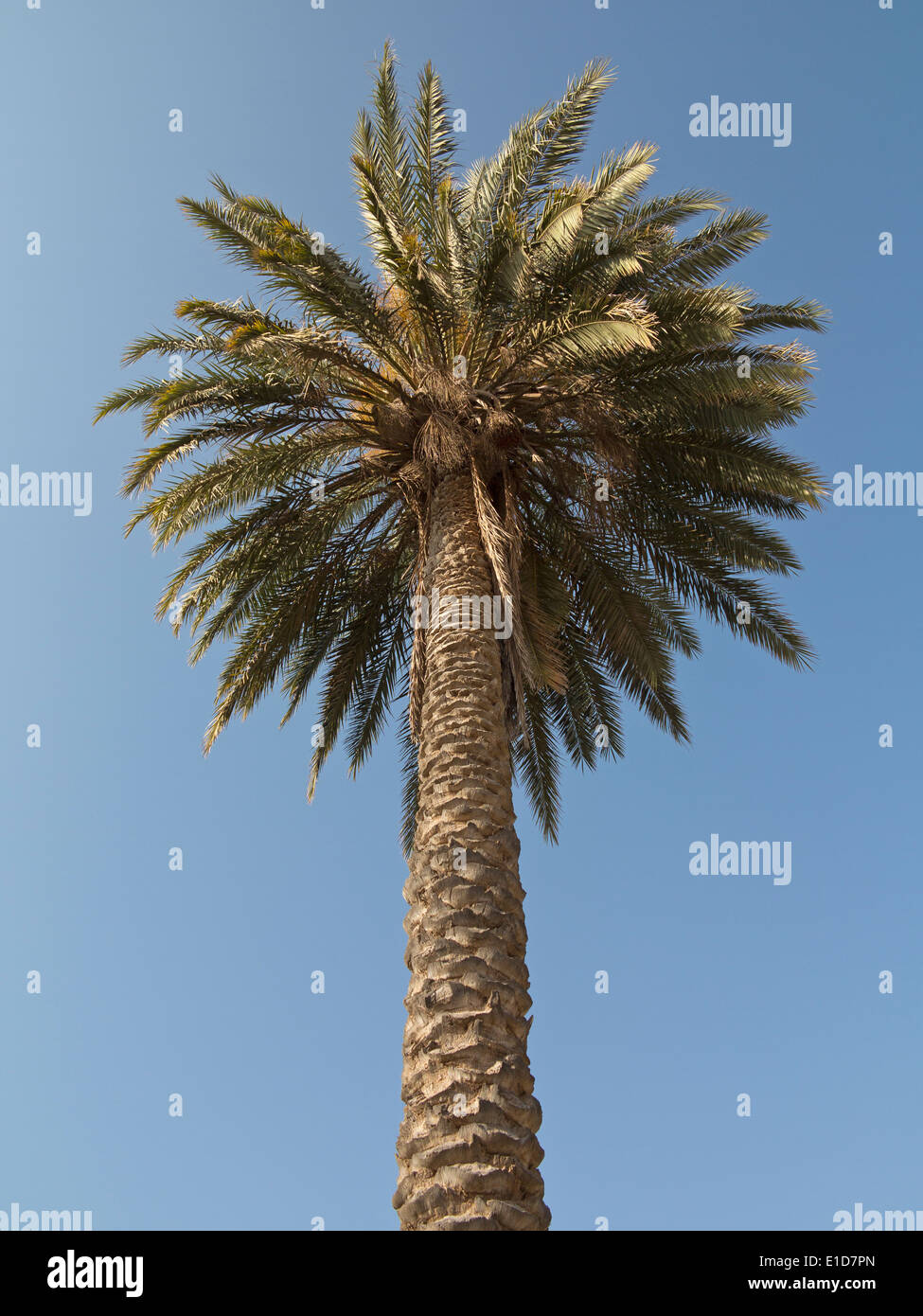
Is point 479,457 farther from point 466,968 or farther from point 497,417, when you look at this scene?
point 466,968

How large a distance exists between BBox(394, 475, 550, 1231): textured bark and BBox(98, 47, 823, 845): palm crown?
3.15 feet

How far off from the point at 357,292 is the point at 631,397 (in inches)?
115

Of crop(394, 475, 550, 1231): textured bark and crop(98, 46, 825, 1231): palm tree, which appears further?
crop(98, 46, 825, 1231): palm tree

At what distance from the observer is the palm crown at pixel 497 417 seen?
33.9ft

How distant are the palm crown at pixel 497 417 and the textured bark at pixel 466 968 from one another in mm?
960

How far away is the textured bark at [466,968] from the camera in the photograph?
6.51 metres

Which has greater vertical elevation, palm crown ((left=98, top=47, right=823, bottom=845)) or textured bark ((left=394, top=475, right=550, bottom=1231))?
Answer: palm crown ((left=98, top=47, right=823, bottom=845))

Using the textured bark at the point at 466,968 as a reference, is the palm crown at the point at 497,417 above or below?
above

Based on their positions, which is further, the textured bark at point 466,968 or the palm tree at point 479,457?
the palm tree at point 479,457

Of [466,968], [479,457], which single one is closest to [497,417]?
[479,457]

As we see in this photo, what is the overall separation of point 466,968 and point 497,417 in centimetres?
563

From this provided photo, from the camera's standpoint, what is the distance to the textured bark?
6.51 meters

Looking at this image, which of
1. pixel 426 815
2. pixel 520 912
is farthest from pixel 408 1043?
pixel 426 815
